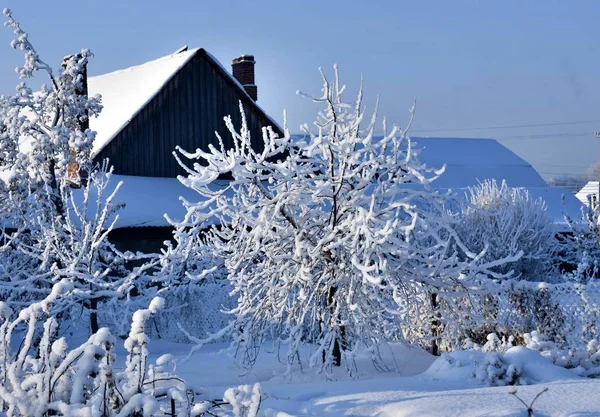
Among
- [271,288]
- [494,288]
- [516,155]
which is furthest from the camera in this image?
[516,155]

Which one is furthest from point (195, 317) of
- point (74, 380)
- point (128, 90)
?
point (74, 380)

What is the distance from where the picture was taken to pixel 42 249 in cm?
1438

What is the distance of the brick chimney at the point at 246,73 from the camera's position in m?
26.8

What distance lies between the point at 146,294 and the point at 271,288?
19.7 feet

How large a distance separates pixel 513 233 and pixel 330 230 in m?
13.5

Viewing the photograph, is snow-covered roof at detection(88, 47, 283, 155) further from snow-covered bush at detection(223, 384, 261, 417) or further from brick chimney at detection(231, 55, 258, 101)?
snow-covered bush at detection(223, 384, 261, 417)

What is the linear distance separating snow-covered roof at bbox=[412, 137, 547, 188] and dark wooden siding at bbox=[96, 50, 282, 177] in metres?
11.6

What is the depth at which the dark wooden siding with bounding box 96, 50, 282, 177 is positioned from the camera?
75.0 feet

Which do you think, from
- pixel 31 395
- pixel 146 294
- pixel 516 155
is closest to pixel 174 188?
pixel 146 294

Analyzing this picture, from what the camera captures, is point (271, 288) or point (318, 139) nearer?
point (318, 139)

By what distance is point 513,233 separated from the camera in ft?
73.0

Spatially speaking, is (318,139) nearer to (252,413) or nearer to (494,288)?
(494,288)

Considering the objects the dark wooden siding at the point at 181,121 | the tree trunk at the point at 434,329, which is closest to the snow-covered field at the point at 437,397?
the tree trunk at the point at 434,329

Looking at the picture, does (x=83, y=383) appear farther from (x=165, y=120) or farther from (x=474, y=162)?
(x=474, y=162)
